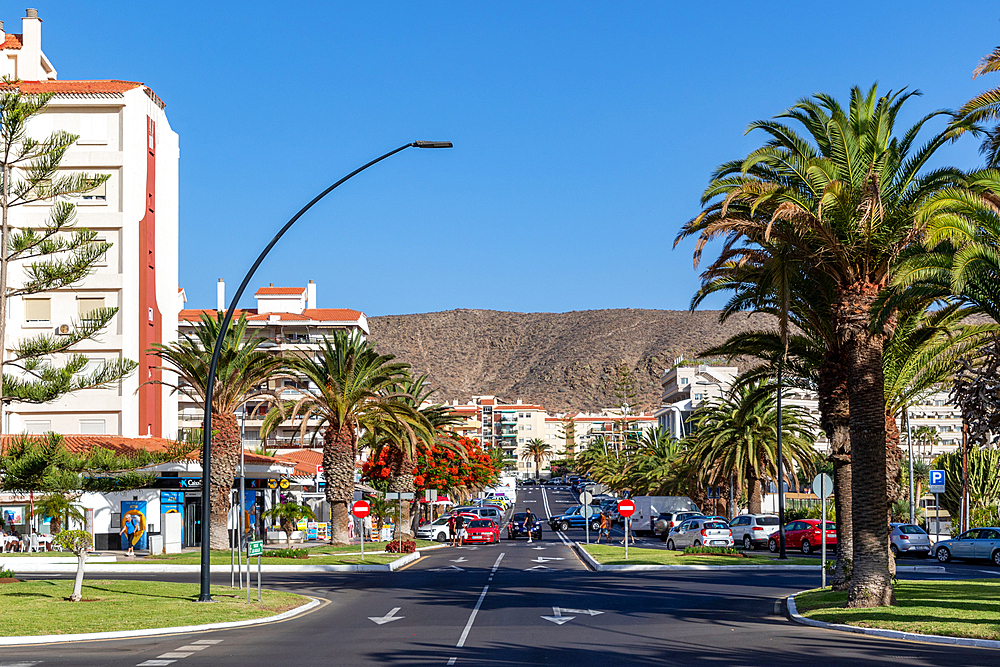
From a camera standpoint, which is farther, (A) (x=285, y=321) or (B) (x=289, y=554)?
(A) (x=285, y=321)

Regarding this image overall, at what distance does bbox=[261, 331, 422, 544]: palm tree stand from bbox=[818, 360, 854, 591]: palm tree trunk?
22.8 m

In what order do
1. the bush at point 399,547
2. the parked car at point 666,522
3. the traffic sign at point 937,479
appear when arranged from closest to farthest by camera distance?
the bush at point 399,547 → the traffic sign at point 937,479 → the parked car at point 666,522

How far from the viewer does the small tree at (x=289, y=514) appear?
43100 millimetres

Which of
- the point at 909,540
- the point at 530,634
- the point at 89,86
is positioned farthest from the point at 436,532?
the point at 530,634

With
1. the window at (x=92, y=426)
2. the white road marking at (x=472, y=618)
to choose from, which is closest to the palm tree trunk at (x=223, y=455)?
the white road marking at (x=472, y=618)

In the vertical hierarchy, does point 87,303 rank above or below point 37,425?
above

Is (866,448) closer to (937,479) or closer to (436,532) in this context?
(937,479)

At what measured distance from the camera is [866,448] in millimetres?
20344

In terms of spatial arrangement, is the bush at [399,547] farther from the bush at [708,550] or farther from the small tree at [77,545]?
the small tree at [77,545]

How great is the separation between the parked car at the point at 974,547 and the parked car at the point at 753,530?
349 inches

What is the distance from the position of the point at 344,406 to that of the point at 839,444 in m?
24.8

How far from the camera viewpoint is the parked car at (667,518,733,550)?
45.4 meters

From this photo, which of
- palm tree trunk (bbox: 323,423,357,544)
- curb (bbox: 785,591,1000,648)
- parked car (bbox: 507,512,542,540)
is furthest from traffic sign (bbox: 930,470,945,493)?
curb (bbox: 785,591,1000,648)

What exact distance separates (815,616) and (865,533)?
7.17 ft
